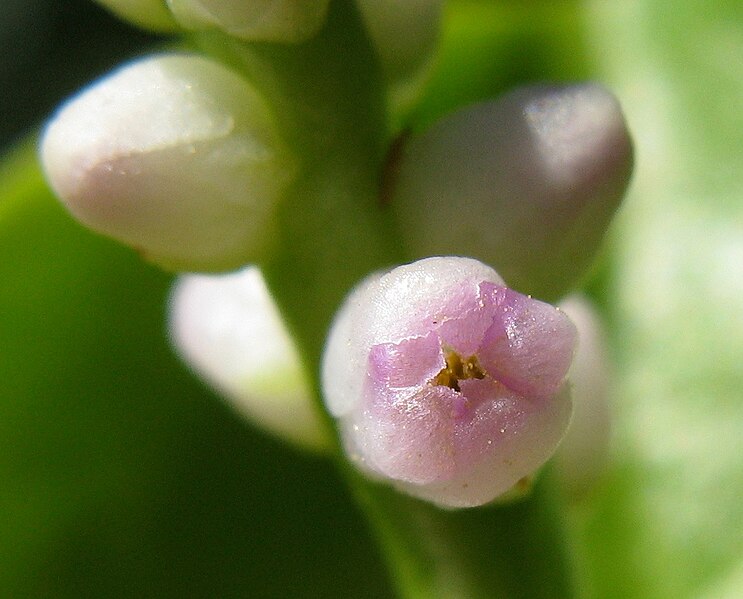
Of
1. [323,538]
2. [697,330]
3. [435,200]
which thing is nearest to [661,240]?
[697,330]

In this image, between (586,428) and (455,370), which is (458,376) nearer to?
(455,370)

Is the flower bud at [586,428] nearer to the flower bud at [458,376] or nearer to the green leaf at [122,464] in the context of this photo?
the flower bud at [458,376]

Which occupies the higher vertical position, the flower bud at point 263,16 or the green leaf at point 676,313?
the flower bud at point 263,16

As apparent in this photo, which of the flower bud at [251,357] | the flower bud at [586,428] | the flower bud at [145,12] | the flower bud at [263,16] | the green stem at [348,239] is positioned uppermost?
the flower bud at [263,16]

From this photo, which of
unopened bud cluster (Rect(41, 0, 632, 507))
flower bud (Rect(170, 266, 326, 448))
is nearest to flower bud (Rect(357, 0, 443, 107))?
unopened bud cluster (Rect(41, 0, 632, 507))

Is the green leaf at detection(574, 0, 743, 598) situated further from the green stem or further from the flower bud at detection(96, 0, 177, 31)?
the flower bud at detection(96, 0, 177, 31)

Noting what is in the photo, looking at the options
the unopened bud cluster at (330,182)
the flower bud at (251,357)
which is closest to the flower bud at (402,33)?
the unopened bud cluster at (330,182)
